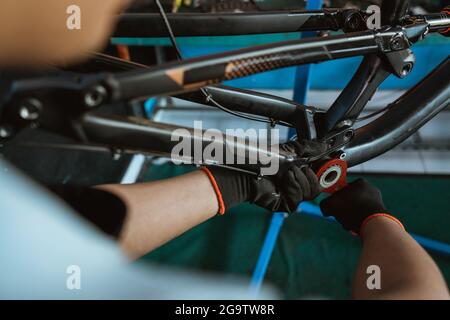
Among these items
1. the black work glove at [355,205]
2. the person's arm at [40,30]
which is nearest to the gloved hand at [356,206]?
the black work glove at [355,205]

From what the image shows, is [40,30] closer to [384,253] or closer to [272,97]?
[272,97]

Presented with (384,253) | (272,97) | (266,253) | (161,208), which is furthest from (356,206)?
(266,253)

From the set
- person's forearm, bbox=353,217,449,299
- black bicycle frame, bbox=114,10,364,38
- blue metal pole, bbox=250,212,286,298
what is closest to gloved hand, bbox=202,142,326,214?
person's forearm, bbox=353,217,449,299

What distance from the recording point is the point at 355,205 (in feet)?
2.77

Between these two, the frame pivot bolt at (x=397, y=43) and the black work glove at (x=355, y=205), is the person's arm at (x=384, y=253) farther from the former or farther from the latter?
the frame pivot bolt at (x=397, y=43)

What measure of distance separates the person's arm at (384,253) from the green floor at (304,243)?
24.3 inches

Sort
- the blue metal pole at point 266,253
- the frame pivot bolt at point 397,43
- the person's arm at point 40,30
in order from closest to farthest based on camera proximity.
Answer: the person's arm at point 40,30, the frame pivot bolt at point 397,43, the blue metal pole at point 266,253

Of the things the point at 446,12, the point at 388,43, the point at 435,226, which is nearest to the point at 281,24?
the point at 388,43

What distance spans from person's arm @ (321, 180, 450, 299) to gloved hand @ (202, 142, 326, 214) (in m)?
0.12

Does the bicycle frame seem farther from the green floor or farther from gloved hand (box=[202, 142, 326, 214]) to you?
the green floor

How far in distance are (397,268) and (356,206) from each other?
8.4 inches

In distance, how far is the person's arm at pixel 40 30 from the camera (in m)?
0.46

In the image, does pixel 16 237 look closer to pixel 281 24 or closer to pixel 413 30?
pixel 281 24
